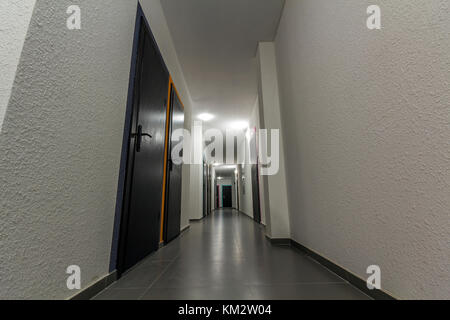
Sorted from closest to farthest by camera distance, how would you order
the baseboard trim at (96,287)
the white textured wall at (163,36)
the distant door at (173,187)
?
the baseboard trim at (96,287)
the white textured wall at (163,36)
the distant door at (173,187)

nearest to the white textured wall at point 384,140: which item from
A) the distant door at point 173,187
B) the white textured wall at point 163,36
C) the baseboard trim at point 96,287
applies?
the baseboard trim at point 96,287

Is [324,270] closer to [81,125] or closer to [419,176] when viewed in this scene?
[419,176]

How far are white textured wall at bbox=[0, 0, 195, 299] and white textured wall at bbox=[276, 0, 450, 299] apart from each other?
143 centimetres

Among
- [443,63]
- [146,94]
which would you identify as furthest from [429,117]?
[146,94]

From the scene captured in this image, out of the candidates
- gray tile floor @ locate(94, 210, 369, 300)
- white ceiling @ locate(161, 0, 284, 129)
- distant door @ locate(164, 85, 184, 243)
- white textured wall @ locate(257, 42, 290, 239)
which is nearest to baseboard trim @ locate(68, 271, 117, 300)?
gray tile floor @ locate(94, 210, 369, 300)

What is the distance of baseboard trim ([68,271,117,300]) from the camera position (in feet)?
2.91

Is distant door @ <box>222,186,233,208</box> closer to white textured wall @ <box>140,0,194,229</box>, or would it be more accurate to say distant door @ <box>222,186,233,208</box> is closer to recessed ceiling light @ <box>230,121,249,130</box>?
recessed ceiling light @ <box>230,121,249,130</box>

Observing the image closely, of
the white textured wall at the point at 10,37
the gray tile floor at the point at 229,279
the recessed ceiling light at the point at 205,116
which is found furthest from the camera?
the recessed ceiling light at the point at 205,116

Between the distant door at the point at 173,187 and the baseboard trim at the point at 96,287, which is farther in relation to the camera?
the distant door at the point at 173,187

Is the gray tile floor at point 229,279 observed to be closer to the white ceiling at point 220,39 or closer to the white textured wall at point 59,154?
the white textured wall at point 59,154

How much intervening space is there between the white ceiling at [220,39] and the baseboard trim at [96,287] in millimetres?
2786

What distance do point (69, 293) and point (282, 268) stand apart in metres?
1.27

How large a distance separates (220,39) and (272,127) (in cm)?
153

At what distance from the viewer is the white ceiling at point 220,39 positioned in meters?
2.30
